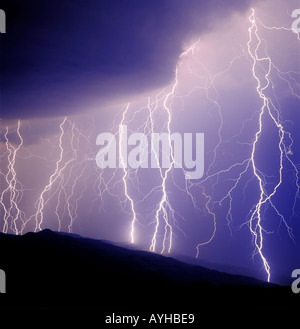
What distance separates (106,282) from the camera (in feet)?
25.9

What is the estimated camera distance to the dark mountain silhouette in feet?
15.1

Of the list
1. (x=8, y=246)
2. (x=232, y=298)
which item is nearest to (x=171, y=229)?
(x=8, y=246)

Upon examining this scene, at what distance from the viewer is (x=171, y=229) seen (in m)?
12.6

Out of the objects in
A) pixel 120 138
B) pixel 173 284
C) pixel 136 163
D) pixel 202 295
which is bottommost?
pixel 173 284

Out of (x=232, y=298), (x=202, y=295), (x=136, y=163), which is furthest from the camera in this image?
(x=136, y=163)

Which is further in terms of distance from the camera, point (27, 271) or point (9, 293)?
point (27, 271)

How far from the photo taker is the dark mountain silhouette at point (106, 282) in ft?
15.1

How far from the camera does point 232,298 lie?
4582mm
